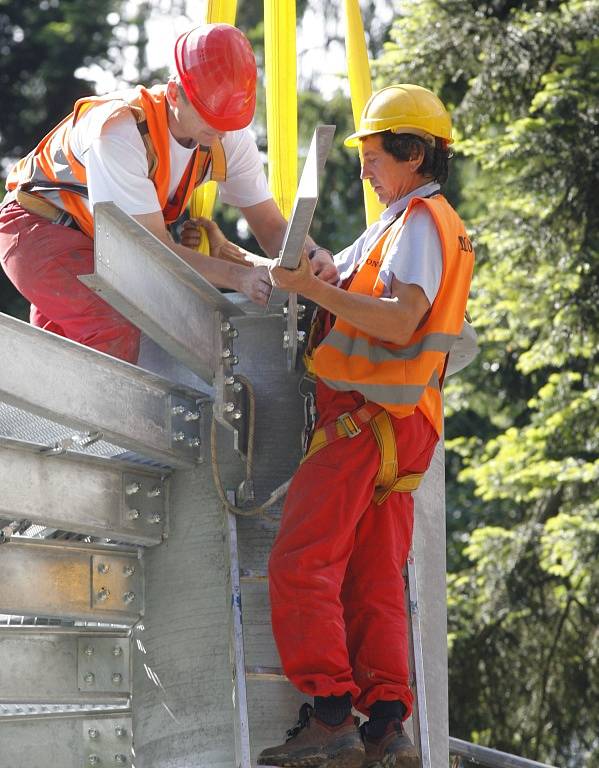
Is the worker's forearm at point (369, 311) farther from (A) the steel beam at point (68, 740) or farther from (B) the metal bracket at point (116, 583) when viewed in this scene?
(A) the steel beam at point (68, 740)

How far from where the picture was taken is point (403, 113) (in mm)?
5086

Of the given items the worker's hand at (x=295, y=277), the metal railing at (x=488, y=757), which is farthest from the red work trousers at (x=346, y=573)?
the metal railing at (x=488, y=757)

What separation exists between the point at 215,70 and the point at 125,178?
0.54m

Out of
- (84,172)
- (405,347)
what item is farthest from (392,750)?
(84,172)

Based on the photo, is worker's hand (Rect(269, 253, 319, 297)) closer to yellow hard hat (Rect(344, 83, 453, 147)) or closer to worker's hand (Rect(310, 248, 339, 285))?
worker's hand (Rect(310, 248, 339, 285))

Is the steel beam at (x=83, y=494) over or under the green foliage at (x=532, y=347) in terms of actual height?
under

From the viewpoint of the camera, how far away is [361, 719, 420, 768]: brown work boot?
4418 mm

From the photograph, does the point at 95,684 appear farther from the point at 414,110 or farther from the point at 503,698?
the point at 503,698

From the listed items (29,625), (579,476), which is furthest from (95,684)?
(579,476)

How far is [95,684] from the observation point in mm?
5062

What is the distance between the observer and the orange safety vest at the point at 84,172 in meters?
5.26

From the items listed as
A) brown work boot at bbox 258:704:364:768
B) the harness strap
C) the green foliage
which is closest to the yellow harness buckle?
the harness strap

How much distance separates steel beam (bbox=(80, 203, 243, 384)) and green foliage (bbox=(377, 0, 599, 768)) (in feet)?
24.3

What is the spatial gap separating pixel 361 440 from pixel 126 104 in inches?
55.8
